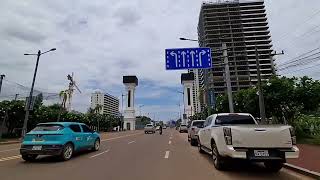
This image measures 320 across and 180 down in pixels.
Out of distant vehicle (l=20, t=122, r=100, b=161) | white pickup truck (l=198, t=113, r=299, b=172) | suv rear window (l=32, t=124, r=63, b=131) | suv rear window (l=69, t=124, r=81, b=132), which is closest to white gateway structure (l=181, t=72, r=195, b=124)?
suv rear window (l=69, t=124, r=81, b=132)

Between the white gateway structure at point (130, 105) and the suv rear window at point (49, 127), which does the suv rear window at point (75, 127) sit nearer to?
the suv rear window at point (49, 127)

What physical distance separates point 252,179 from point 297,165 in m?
3.02

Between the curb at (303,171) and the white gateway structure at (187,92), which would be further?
the white gateway structure at (187,92)

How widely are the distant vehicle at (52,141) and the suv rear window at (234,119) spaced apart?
21.6 ft

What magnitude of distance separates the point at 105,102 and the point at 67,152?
155m

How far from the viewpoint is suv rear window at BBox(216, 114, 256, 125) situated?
45.4 ft

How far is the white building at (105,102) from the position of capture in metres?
156

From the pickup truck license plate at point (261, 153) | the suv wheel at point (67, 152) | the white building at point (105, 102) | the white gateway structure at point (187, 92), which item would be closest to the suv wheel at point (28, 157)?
the suv wheel at point (67, 152)

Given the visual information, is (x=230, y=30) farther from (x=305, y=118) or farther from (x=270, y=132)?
(x=270, y=132)

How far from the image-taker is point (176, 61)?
2720 centimetres

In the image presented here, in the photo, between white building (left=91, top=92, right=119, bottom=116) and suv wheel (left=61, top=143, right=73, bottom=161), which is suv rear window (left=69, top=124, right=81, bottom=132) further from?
white building (left=91, top=92, right=119, bottom=116)

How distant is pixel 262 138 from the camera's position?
1053 centimetres

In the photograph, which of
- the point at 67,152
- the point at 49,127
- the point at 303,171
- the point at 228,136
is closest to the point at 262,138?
the point at 228,136

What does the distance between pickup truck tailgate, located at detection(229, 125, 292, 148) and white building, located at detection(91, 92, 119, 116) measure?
434 ft
